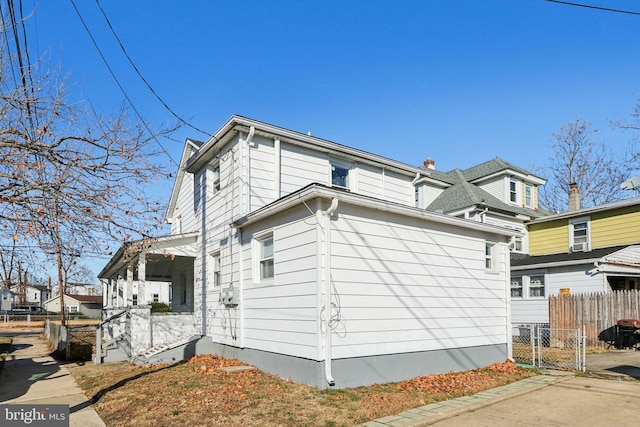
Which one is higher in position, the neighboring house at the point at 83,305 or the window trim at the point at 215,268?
the window trim at the point at 215,268

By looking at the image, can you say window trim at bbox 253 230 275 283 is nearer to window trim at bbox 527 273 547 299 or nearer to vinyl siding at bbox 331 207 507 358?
vinyl siding at bbox 331 207 507 358

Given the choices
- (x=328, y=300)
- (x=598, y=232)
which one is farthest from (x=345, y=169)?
(x=598, y=232)

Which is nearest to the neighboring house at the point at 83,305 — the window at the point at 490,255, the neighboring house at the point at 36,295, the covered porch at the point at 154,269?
the neighboring house at the point at 36,295

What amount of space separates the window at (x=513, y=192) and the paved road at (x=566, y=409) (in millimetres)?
17044

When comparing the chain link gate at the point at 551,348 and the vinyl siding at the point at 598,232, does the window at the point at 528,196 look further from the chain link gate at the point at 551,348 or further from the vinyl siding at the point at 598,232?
the chain link gate at the point at 551,348

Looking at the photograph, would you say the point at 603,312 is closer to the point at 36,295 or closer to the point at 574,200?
the point at 574,200

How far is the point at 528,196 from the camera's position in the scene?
2628 cm

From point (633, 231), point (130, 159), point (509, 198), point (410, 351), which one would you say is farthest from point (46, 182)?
point (509, 198)

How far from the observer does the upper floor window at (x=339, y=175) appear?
544 inches

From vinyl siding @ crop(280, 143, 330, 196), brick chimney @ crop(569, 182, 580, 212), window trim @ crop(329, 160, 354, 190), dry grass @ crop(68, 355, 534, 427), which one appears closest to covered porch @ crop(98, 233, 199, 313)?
dry grass @ crop(68, 355, 534, 427)

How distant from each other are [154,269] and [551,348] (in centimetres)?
1642

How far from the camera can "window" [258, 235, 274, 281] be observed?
33.3ft

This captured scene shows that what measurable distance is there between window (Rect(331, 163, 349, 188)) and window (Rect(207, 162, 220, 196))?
357 centimetres

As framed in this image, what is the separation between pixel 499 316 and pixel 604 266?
24.1 ft
